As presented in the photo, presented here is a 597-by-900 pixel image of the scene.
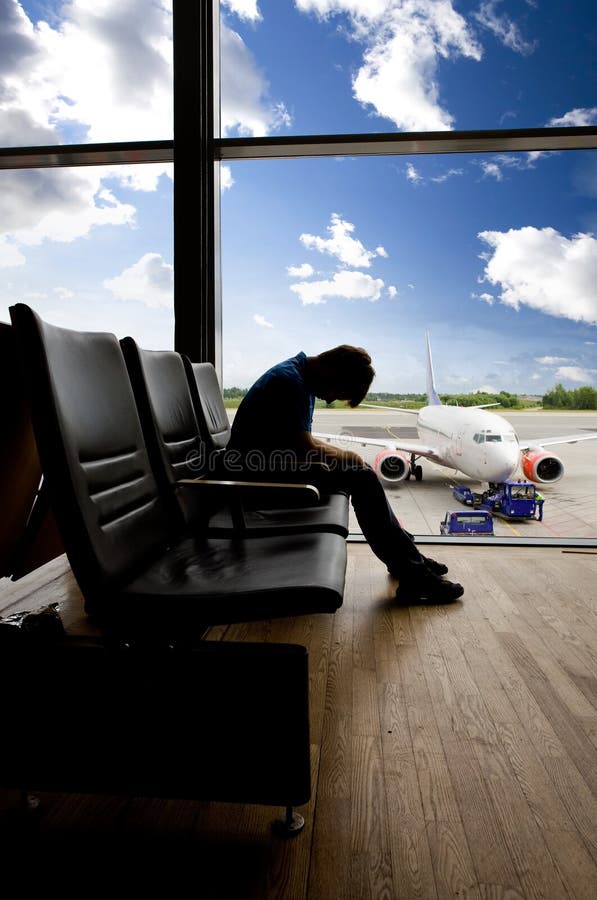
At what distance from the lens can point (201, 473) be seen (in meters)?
1.96

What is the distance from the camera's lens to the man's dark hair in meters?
2.11

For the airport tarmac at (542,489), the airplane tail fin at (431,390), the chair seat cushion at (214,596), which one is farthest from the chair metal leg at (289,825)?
the airplane tail fin at (431,390)

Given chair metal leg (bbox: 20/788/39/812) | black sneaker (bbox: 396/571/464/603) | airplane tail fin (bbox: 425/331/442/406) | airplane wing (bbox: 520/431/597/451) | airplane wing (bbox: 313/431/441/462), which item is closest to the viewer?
chair metal leg (bbox: 20/788/39/812)

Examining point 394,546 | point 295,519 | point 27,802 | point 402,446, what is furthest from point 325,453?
point 402,446

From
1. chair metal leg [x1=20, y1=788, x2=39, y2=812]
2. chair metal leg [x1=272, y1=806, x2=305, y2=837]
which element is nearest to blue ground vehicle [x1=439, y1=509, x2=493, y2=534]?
chair metal leg [x1=272, y1=806, x2=305, y2=837]

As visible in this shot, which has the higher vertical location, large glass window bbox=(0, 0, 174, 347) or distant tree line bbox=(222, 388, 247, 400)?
large glass window bbox=(0, 0, 174, 347)

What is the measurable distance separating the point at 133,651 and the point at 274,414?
44.6 inches

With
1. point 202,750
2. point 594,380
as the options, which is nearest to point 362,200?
point 594,380

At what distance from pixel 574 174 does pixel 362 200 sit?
123 cm

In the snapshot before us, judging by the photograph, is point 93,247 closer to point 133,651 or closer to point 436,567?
point 436,567

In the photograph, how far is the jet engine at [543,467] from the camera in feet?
14.1

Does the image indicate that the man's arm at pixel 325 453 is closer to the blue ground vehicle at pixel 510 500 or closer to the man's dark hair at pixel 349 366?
the man's dark hair at pixel 349 366

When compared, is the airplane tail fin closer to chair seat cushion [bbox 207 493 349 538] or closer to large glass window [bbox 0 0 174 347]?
large glass window [bbox 0 0 174 347]

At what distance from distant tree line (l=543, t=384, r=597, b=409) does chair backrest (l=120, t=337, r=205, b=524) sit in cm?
232
